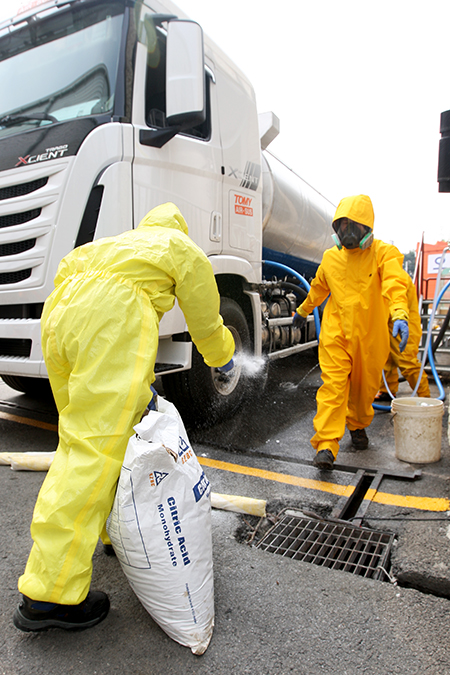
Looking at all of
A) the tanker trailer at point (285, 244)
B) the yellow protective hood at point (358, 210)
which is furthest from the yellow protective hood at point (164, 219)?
the tanker trailer at point (285, 244)

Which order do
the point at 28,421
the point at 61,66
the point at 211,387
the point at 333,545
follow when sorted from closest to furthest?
the point at 333,545 < the point at 61,66 < the point at 211,387 < the point at 28,421

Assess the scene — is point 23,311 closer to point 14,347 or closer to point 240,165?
point 14,347

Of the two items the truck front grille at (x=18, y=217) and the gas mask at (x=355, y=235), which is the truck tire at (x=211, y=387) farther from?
the truck front grille at (x=18, y=217)

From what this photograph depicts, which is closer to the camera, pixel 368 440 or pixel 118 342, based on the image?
pixel 118 342

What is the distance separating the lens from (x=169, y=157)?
349 centimetres

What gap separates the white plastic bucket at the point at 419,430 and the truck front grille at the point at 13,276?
267cm

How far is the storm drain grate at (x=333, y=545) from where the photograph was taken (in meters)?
2.30

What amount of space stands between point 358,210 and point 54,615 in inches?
119

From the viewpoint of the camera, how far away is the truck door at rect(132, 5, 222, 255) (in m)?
3.32

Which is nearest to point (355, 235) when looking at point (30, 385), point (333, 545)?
point (333, 545)

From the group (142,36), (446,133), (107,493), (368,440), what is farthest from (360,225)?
(107,493)

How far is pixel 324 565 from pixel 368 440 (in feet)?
6.16

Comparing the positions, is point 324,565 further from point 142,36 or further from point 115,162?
point 142,36

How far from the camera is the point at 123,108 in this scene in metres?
3.27
